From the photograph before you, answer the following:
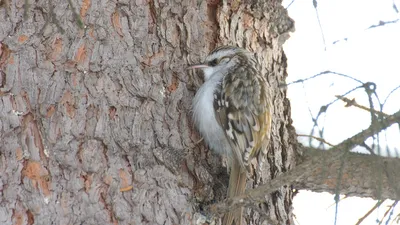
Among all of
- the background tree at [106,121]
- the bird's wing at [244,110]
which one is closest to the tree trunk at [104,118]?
the background tree at [106,121]

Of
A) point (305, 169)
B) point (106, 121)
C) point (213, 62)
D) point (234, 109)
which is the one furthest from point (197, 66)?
point (305, 169)

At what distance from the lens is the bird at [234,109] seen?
3084 millimetres

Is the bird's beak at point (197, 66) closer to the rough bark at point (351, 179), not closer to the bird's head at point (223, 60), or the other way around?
the bird's head at point (223, 60)

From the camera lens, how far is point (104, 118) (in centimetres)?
279

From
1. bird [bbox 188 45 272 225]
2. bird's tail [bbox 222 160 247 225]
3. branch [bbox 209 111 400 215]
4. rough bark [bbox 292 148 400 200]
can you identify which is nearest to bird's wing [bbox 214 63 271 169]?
bird [bbox 188 45 272 225]

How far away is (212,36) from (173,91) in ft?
1.16

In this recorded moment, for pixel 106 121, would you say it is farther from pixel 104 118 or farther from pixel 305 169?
pixel 305 169

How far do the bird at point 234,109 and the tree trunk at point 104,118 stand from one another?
65 millimetres

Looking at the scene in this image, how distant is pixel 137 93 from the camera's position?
2.89m

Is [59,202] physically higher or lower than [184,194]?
lower

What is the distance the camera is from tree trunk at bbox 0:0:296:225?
8.69 ft

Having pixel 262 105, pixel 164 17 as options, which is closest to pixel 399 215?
pixel 262 105

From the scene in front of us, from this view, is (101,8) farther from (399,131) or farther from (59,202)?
(399,131)

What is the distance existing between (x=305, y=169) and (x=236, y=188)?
21.3 inches
